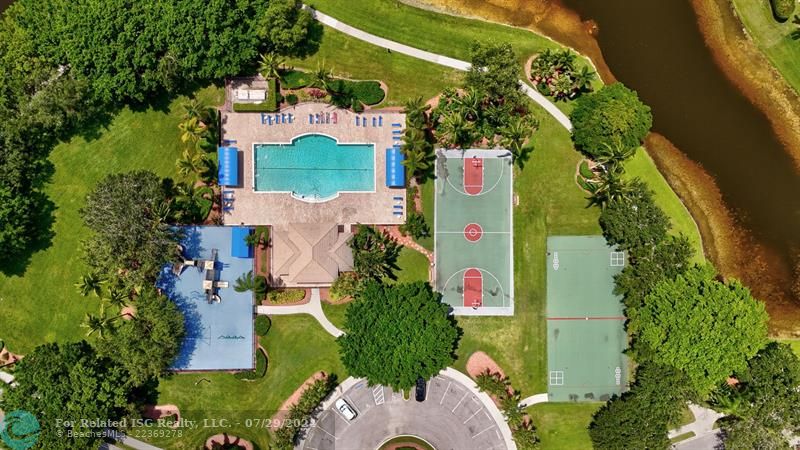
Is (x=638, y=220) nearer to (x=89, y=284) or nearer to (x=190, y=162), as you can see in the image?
(x=190, y=162)

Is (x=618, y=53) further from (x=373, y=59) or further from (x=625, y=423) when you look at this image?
(x=625, y=423)

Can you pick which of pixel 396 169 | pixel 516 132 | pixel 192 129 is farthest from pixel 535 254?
pixel 192 129

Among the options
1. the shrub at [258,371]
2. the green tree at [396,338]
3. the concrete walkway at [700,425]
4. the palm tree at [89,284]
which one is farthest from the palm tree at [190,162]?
the concrete walkway at [700,425]

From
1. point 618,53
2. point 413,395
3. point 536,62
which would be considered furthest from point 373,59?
point 413,395

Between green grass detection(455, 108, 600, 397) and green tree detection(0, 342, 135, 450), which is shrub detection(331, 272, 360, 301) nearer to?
green grass detection(455, 108, 600, 397)

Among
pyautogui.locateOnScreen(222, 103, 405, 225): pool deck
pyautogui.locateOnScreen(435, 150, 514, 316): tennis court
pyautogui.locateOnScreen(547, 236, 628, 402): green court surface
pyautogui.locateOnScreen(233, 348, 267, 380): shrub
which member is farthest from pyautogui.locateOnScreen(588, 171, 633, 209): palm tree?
pyautogui.locateOnScreen(233, 348, 267, 380): shrub

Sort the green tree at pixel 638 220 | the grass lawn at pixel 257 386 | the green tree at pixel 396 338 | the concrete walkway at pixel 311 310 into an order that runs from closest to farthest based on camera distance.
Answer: the green tree at pixel 396 338, the green tree at pixel 638 220, the grass lawn at pixel 257 386, the concrete walkway at pixel 311 310

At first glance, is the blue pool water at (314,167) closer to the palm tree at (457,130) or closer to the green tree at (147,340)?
the palm tree at (457,130)

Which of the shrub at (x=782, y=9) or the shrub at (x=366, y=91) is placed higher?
the shrub at (x=782, y=9)
